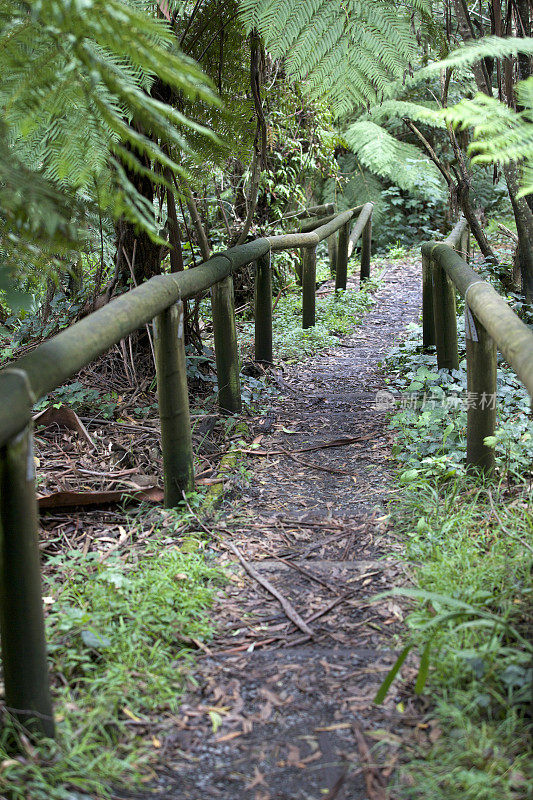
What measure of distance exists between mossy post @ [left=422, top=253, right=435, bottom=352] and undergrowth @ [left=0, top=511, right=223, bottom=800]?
287 centimetres

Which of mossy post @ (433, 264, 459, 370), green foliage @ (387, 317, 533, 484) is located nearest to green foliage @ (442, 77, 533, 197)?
green foliage @ (387, 317, 533, 484)

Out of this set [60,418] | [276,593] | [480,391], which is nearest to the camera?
[276,593]

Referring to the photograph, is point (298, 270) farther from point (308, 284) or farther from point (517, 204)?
point (517, 204)

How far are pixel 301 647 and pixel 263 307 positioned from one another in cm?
321

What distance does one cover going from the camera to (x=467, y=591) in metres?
2.12

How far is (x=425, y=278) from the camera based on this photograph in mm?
4922

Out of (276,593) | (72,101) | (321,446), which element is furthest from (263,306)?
(72,101)

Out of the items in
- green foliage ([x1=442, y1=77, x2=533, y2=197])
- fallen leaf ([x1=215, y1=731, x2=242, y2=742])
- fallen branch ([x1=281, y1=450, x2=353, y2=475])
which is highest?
green foliage ([x1=442, y1=77, x2=533, y2=197])

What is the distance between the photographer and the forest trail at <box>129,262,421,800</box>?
1.67 meters

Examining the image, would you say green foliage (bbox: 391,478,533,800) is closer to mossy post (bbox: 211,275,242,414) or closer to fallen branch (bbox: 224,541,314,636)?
fallen branch (bbox: 224,541,314,636)

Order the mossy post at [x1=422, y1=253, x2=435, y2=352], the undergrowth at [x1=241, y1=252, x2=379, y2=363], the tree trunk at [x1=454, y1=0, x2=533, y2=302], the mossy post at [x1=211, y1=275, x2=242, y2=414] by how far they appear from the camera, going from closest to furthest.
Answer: the mossy post at [x1=211, y1=275, x2=242, y2=414]
the tree trunk at [x1=454, y1=0, x2=533, y2=302]
the mossy post at [x1=422, y1=253, x2=435, y2=352]
the undergrowth at [x1=241, y1=252, x2=379, y2=363]

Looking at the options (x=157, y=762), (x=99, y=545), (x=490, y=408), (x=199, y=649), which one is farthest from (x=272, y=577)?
(x=490, y=408)

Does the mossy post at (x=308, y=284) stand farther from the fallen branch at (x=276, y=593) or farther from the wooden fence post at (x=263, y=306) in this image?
the fallen branch at (x=276, y=593)

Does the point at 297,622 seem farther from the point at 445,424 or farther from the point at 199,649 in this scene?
the point at 445,424
